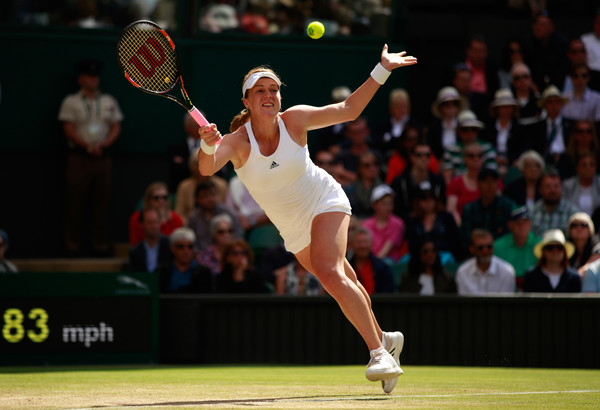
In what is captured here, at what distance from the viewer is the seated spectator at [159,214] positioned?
1059cm

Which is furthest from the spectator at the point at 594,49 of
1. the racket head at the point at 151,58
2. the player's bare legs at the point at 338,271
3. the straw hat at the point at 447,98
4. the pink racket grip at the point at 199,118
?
the pink racket grip at the point at 199,118

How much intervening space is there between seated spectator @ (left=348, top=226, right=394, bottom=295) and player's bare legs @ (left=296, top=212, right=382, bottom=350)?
351cm

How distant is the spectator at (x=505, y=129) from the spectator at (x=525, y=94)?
0.14m

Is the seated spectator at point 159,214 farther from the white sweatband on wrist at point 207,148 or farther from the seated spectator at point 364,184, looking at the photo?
the white sweatband on wrist at point 207,148

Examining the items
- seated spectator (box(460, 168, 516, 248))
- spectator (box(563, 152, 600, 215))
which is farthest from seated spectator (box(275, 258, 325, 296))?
spectator (box(563, 152, 600, 215))

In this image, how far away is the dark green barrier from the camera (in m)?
8.93

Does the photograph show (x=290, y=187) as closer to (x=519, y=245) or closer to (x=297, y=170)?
(x=297, y=170)

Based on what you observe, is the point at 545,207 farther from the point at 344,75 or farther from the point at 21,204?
the point at 21,204

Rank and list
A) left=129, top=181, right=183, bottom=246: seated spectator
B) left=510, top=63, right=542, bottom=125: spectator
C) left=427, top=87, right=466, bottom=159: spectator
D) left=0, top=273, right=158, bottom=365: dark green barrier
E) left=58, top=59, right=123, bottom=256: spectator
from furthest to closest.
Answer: left=510, top=63, right=542, bottom=125: spectator < left=427, top=87, right=466, bottom=159: spectator < left=58, top=59, right=123, bottom=256: spectator < left=129, top=181, right=183, bottom=246: seated spectator < left=0, top=273, right=158, bottom=365: dark green barrier

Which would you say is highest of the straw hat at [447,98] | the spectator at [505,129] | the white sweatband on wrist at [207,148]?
the straw hat at [447,98]

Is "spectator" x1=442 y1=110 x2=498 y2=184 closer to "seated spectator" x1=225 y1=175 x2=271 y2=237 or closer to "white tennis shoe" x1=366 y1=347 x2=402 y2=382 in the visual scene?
"seated spectator" x1=225 y1=175 x2=271 y2=237

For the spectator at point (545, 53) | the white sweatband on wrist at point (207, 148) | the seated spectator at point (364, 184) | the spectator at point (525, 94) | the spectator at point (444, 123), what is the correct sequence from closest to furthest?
the white sweatband on wrist at point (207, 148)
the seated spectator at point (364, 184)
the spectator at point (444, 123)
the spectator at point (525, 94)
the spectator at point (545, 53)

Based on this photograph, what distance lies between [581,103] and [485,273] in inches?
141

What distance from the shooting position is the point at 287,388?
6.46 metres
